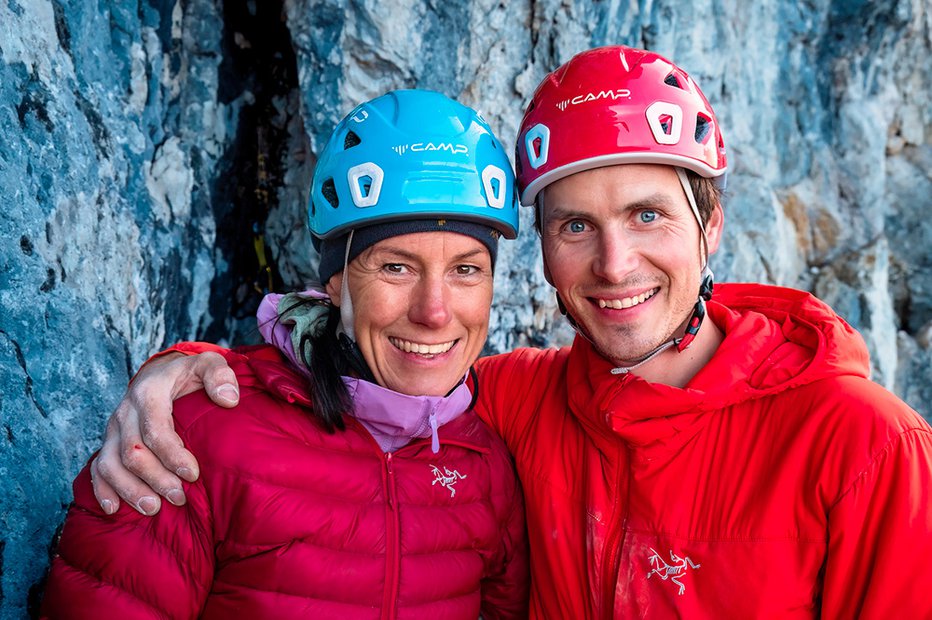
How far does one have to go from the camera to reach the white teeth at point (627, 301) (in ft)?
10.5

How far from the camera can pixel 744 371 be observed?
2984 millimetres

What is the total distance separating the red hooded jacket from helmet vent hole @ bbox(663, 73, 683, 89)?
3.42 ft

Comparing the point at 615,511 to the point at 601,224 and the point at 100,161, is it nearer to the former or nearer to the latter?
the point at 601,224

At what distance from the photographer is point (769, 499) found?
273 centimetres

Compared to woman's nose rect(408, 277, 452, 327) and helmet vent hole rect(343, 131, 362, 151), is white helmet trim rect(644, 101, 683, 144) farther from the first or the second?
helmet vent hole rect(343, 131, 362, 151)

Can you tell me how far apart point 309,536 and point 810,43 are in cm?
1048

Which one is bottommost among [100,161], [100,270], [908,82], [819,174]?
[100,270]

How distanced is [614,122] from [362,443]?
69.4 inches

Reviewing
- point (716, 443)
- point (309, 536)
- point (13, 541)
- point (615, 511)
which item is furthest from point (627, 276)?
point (13, 541)

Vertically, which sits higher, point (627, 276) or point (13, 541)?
point (627, 276)

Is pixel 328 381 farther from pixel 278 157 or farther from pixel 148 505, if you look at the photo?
pixel 278 157

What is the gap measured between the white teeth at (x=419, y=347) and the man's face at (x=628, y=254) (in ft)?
2.05

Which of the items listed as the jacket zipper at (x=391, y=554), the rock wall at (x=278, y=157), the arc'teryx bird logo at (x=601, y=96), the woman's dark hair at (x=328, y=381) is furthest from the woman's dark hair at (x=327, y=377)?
the arc'teryx bird logo at (x=601, y=96)

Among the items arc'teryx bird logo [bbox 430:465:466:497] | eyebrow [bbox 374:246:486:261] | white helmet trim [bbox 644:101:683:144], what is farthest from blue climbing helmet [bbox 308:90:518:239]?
arc'teryx bird logo [bbox 430:465:466:497]
